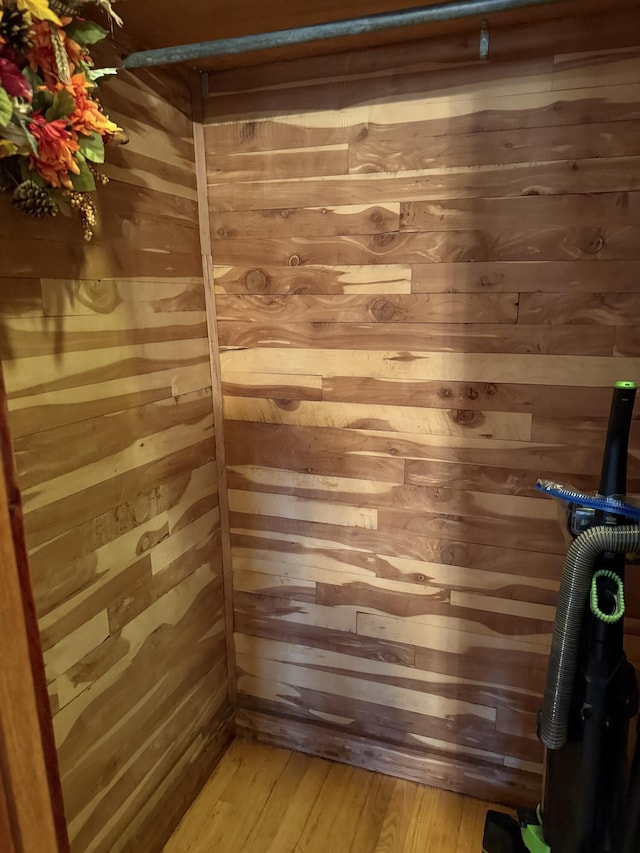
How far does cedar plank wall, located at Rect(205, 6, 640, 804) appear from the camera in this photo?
1.41 m

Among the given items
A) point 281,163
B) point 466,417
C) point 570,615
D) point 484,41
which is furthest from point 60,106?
point 570,615

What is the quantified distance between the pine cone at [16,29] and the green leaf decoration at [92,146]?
16 cm

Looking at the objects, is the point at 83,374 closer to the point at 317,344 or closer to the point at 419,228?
the point at 317,344

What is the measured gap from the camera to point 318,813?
1.76 metres

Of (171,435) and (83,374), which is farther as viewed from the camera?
(171,435)

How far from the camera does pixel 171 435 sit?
1631 mm

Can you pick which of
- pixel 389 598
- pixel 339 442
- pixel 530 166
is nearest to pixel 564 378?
pixel 530 166

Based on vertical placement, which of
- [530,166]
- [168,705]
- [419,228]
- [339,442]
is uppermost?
[530,166]

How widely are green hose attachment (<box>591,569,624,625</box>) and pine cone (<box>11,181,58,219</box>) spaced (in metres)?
1.23

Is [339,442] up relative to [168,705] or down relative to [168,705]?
up

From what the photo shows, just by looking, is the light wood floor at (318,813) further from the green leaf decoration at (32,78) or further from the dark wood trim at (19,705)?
the green leaf decoration at (32,78)

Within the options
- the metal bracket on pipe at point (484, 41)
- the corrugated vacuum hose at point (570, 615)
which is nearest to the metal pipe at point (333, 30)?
the metal bracket on pipe at point (484, 41)

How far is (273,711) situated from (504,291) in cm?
152

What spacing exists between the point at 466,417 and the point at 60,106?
1131 mm
